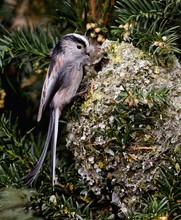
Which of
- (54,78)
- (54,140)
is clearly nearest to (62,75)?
(54,78)

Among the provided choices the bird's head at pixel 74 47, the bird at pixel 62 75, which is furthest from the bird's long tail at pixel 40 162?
the bird's head at pixel 74 47

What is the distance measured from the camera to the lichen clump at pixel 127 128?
152 cm

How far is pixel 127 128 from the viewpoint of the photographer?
59.2 inches

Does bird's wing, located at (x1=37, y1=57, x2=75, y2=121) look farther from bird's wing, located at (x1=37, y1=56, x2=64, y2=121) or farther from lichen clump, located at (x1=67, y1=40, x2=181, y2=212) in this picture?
lichen clump, located at (x1=67, y1=40, x2=181, y2=212)

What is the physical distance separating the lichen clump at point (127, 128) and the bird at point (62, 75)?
0.27 feet

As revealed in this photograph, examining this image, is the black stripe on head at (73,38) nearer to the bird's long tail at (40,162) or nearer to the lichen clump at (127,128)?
the lichen clump at (127,128)

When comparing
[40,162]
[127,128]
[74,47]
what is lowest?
[40,162]

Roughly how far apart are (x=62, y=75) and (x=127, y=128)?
0.35 m

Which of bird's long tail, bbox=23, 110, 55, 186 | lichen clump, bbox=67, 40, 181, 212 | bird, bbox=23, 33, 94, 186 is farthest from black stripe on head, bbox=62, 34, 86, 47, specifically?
bird's long tail, bbox=23, 110, 55, 186

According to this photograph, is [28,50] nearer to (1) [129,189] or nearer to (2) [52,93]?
(2) [52,93]

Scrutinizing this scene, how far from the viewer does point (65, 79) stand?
176 cm

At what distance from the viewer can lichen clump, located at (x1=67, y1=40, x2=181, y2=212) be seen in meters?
1.52

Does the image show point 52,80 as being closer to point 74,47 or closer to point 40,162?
point 74,47

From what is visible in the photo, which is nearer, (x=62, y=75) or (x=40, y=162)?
(x=40, y=162)
